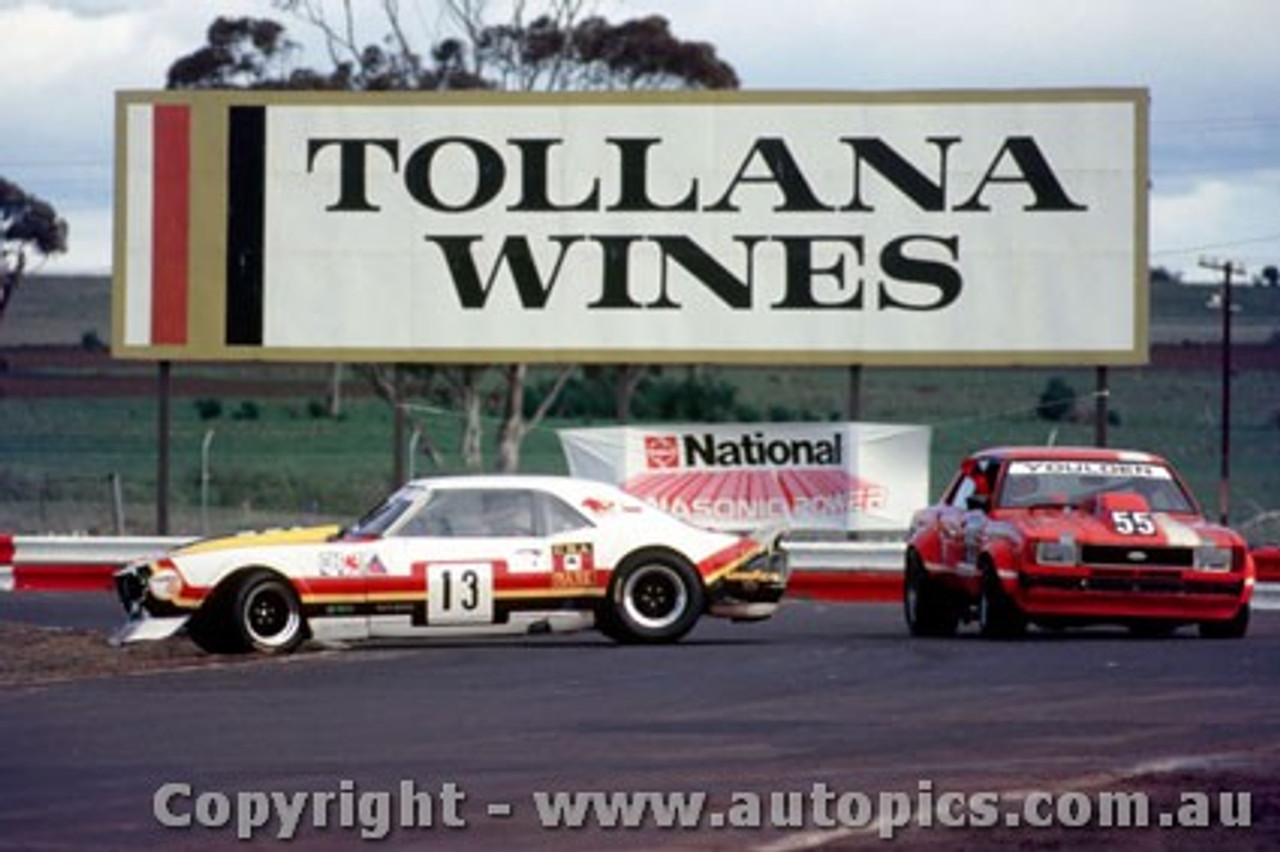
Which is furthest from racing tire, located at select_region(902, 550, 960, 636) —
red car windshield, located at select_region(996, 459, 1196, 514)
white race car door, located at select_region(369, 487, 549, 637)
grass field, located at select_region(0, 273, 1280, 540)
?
grass field, located at select_region(0, 273, 1280, 540)

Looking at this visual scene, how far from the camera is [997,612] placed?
22.9 metres

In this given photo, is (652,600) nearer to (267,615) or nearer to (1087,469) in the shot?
(267,615)

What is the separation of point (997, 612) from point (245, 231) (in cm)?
1509

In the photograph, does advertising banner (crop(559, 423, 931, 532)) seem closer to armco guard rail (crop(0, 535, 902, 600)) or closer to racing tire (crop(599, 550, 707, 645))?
armco guard rail (crop(0, 535, 902, 600))

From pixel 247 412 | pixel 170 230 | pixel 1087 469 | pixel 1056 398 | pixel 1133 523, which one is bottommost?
pixel 1133 523

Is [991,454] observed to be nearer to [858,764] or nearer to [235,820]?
[858,764]

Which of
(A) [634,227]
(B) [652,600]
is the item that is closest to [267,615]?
(B) [652,600]

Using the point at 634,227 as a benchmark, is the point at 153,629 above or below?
below

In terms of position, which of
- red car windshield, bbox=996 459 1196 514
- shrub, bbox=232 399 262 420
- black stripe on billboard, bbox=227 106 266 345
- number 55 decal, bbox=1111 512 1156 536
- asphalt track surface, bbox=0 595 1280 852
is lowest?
asphalt track surface, bbox=0 595 1280 852

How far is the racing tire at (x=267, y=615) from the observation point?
21.7 meters

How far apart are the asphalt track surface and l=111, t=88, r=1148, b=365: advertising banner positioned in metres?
12.1

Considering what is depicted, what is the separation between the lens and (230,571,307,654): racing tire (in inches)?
855

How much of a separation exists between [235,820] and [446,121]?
78.0 feet

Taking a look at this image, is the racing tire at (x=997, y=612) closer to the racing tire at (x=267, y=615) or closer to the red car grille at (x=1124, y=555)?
the red car grille at (x=1124, y=555)
